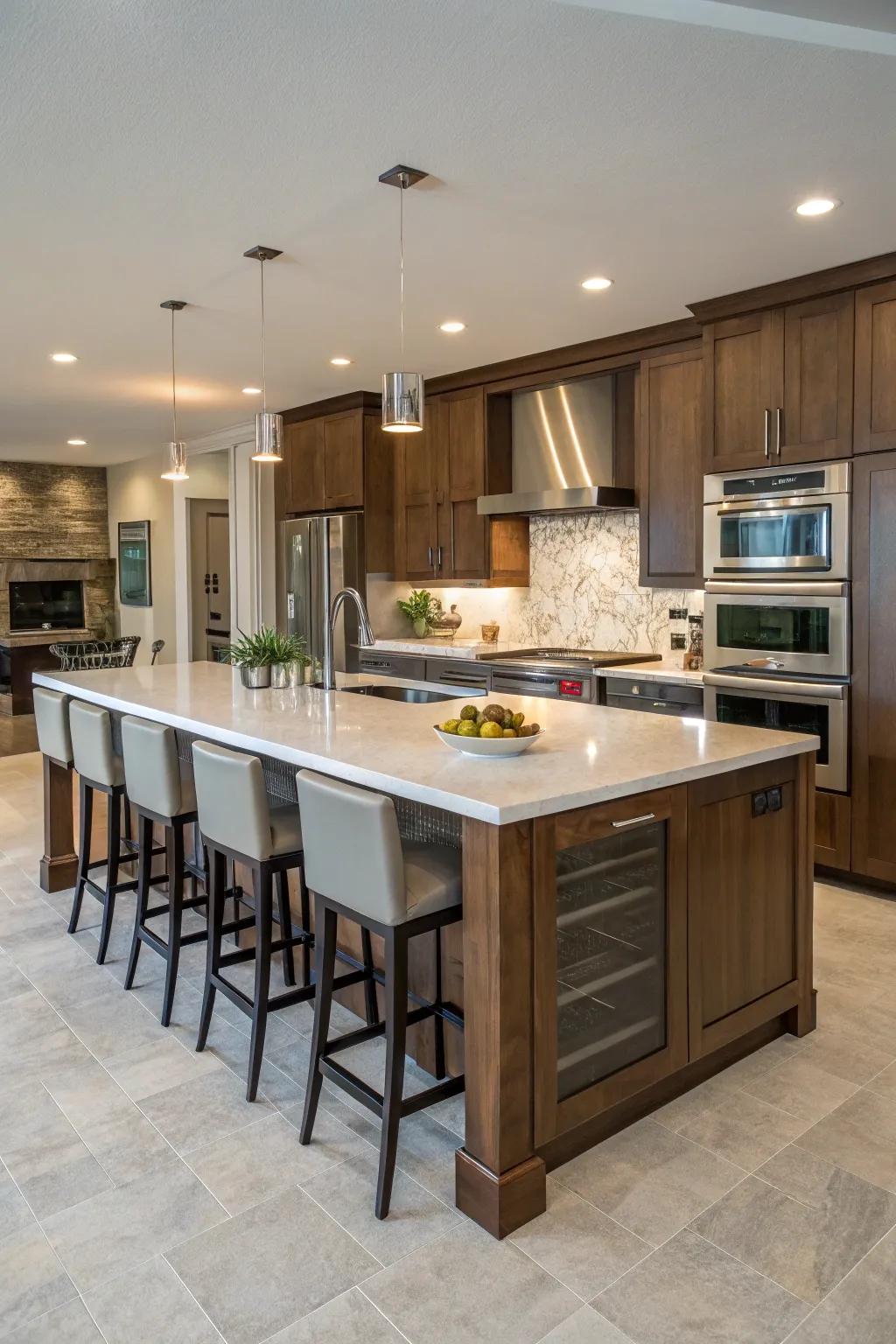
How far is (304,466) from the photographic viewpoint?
694cm

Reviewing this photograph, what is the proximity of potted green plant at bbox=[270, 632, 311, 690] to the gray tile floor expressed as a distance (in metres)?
1.40

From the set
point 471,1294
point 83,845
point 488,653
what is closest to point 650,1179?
point 471,1294

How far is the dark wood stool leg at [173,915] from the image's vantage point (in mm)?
2924

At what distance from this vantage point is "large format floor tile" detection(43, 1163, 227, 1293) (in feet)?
6.23

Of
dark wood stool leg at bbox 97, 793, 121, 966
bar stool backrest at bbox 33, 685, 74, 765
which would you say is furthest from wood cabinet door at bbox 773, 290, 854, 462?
bar stool backrest at bbox 33, 685, 74, 765

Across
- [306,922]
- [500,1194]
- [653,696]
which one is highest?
[653,696]

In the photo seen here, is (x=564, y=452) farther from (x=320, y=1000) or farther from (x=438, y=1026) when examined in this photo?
(x=320, y=1000)

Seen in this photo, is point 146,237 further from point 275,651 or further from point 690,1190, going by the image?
point 690,1190

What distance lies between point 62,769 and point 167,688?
769 millimetres

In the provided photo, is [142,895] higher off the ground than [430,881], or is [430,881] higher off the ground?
[430,881]

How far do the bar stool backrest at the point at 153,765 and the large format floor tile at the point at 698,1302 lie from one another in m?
1.89

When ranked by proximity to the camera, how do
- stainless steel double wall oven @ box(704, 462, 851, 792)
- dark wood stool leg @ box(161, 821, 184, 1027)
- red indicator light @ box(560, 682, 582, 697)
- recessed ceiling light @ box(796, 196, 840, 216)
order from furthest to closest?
red indicator light @ box(560, 682, 582, 697) → stainless steel double wall oven @ box(704, 462, 851, 792) → recessed ceiling light @ box(796, 196, 840, 216) → dark wood stool leg @ box(161, 821, 184, 1027)

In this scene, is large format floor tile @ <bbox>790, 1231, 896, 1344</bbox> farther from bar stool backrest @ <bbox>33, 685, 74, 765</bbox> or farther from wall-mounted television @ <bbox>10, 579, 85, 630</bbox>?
wall-mounted television @ <bbox>10, 579, 85, 630</bbox>

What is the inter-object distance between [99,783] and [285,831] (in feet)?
3.98
